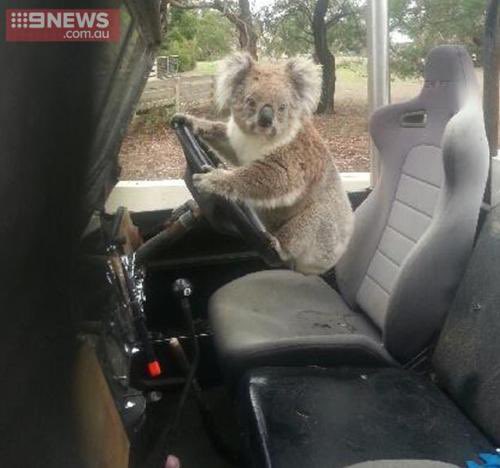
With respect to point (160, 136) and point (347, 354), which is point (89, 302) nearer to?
point (160, 136)

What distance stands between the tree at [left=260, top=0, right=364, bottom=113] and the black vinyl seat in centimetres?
50

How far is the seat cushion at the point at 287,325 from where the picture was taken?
5.22 feet

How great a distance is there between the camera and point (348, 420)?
53.9 inches

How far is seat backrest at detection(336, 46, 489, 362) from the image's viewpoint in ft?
4.96

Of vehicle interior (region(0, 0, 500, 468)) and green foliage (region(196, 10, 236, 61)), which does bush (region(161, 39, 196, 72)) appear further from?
vehicle interior (region(0, 0, 500, 468))

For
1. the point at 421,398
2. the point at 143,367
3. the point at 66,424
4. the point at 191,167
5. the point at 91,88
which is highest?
the point at 91,88

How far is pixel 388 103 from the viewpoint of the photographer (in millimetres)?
1899

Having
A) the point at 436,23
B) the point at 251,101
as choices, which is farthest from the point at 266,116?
the point at 436,23

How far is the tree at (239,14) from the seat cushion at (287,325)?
670mm

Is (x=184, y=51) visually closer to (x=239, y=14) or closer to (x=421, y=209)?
(x=239, y=14)

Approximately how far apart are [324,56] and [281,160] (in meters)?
0.28

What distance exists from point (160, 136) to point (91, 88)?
32.0 inches

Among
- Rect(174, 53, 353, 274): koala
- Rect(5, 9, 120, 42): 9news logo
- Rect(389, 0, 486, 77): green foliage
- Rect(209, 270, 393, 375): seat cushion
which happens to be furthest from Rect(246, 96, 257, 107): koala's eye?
Rect(5, 9, 120, 42): 9news logo

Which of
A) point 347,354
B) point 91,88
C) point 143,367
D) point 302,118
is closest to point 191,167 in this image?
point 302,118
